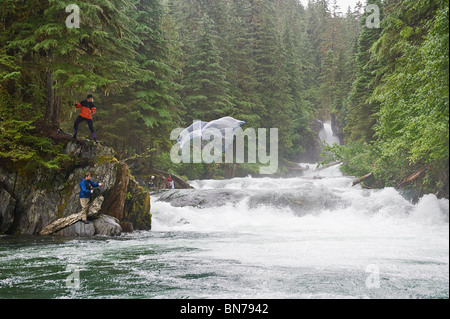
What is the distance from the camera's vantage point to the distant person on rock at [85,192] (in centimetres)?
1124

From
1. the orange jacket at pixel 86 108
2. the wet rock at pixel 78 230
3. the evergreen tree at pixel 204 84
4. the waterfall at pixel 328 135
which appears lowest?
the wet rock at pixel 78 230

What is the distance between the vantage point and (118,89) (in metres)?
15.9

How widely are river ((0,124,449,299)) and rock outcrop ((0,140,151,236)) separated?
767 millimetres

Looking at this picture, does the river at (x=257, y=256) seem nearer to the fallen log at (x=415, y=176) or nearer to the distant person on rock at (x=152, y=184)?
the fallen log at (x=415, y=176)

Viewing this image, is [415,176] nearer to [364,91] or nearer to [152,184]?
[364,91]

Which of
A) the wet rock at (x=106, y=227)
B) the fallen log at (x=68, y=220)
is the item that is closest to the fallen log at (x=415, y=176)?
the wet rock at (x=106, y=227)

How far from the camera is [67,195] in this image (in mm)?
12133

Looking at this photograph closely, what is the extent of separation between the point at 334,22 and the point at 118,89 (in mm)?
65763

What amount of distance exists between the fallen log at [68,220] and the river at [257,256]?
1.79 feet

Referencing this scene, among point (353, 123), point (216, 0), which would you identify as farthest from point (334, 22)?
point (353, 123)

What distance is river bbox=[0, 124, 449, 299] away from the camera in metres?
5.52

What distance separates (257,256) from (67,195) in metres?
7.26

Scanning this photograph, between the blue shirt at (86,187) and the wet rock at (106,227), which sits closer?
the blue shirt at (86,187)
